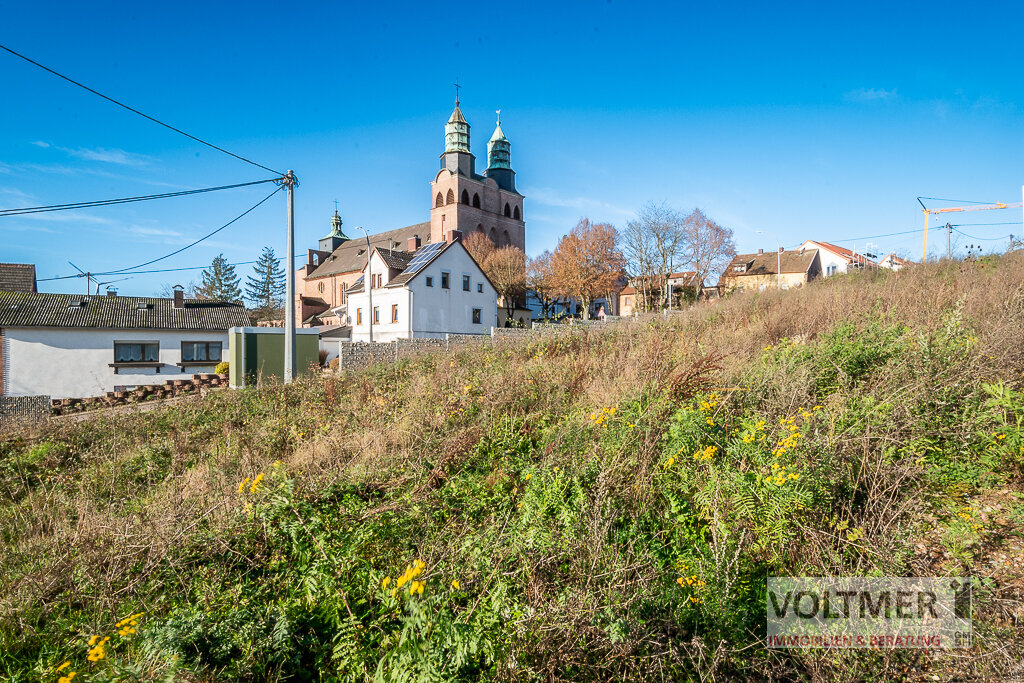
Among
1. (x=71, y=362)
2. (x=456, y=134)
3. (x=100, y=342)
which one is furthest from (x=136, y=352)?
(x=456, y=134)

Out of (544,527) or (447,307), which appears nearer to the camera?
(544,527)

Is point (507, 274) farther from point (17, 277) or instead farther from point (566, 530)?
point (566, 530)

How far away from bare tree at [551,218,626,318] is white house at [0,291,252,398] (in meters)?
26.7

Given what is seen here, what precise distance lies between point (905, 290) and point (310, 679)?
11.5 metres

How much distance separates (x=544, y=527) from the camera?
11.5 ft

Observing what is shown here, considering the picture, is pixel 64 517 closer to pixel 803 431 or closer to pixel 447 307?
pixel 803 431

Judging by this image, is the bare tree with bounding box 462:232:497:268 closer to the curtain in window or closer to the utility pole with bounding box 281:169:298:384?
the curtain in window

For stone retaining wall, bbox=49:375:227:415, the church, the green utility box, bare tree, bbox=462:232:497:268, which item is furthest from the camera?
the church

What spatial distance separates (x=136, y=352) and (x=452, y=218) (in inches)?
1373

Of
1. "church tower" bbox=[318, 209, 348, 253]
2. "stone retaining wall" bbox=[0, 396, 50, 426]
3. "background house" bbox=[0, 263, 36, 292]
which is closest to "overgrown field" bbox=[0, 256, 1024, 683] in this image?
"stone retaining wall" bbox=[0, 396, 50, 426]

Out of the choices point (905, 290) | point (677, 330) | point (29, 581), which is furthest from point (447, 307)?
point (29, 581)

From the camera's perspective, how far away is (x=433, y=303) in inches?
1145

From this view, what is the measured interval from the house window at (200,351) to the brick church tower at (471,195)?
30.8 meters

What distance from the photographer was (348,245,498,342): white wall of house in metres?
28.0
